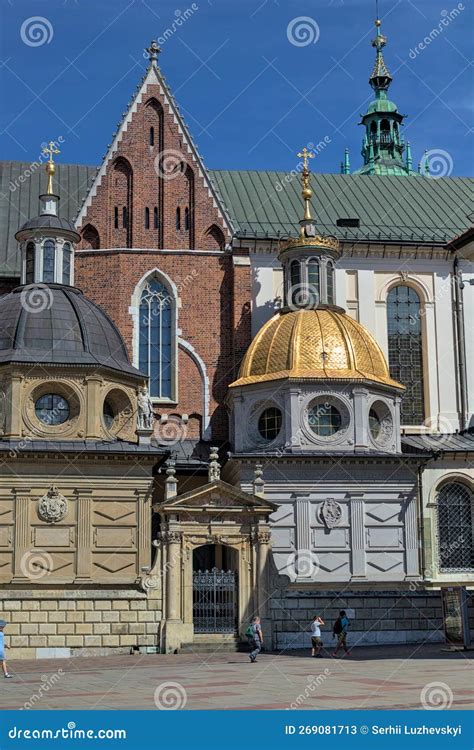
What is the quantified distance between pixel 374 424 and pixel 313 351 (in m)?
3.63

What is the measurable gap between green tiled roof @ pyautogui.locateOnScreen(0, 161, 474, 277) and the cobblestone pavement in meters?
23.0

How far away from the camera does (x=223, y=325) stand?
46938 mm

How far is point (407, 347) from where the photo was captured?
160 ft

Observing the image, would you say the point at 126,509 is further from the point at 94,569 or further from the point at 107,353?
the point at 107,353

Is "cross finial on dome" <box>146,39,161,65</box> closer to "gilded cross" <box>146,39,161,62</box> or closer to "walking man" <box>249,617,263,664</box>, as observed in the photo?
"gilded cross" <box>146,39,161,62</box>

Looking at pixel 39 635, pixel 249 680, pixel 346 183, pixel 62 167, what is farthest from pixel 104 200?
pixel 249 680

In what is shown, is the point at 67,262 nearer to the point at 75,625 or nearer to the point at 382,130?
the point at 75,625

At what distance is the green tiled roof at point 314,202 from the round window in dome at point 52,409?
9476 millimetres

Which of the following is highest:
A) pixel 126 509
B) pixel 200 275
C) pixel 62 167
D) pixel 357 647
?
pixel 62 167

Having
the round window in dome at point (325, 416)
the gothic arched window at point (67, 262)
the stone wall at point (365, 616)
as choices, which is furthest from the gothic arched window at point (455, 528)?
the gothic arched window at point (67, 262)

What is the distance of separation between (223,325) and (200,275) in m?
2.30

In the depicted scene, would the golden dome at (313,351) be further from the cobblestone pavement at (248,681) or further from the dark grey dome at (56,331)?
the cobblestone pavement at (248,681)

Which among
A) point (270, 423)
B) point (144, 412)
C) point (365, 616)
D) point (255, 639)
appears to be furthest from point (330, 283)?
point (255, 639)

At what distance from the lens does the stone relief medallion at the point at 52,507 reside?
37219mm
